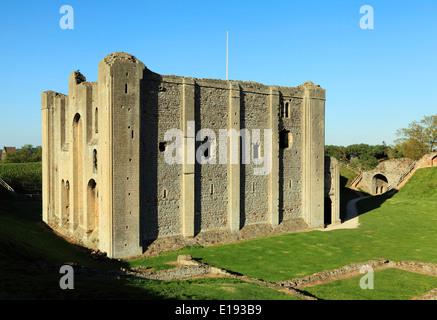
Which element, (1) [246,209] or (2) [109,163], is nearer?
(2) [109,163]

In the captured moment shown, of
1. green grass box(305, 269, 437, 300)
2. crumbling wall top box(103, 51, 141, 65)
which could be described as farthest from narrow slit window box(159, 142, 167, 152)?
green grass box(305, 269, 437, 300)

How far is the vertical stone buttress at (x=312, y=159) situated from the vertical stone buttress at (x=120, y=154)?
14.9 m

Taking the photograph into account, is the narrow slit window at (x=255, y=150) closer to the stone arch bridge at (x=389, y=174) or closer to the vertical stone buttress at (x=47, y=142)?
the vertical stone buttress at (x=47, y=142)

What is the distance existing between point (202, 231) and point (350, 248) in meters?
9.90

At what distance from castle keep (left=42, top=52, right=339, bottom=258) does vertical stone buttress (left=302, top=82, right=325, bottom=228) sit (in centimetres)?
9

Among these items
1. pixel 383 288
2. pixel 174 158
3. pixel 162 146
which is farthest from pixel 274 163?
pixel 383 288

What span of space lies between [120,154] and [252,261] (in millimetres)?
9854

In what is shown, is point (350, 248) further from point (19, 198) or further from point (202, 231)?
point (19, 198)

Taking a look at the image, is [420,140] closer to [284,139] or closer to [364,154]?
[364,154]

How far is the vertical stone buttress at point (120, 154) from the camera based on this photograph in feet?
65.3

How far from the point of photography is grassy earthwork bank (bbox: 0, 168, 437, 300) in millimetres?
11758

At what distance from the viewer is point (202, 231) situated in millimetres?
23641
